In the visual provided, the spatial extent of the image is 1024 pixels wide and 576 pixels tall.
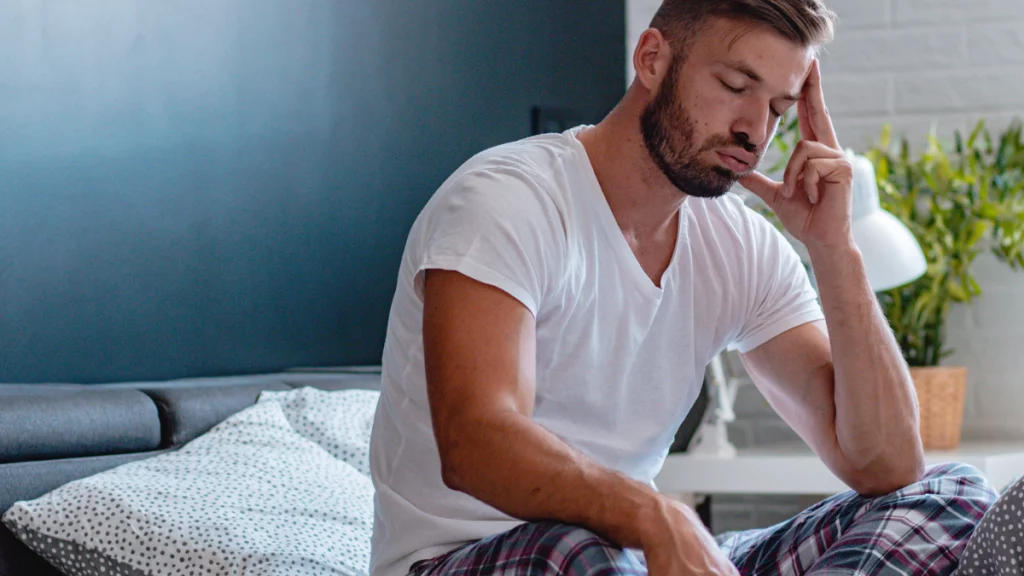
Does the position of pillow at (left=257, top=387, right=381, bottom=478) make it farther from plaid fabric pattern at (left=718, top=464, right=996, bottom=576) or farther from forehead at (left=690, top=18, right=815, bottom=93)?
forehead at (left=690, top=18, right=815, bottom=93)

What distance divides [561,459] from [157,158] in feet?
3.75

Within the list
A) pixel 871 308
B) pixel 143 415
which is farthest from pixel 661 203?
pixel 143 415

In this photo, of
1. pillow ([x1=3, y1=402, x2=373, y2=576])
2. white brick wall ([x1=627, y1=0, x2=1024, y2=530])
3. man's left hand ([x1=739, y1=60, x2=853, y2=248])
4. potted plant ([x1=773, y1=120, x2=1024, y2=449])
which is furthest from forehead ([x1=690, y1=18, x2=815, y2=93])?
white brick wall ([x1=627, y1=0, x2=1024, y2=530])

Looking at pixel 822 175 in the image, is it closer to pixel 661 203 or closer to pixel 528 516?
pixel 661 203

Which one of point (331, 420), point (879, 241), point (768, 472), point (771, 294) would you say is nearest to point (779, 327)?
point (771, 294)

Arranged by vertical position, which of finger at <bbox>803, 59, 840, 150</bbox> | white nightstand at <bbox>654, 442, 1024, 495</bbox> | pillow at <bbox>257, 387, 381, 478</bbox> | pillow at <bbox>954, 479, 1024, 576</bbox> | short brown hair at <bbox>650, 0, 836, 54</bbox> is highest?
short brown hair at <bbox>650, 0, 836, 54</bbox>

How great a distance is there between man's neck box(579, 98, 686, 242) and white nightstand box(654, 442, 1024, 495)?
115cm

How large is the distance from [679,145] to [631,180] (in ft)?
0.22

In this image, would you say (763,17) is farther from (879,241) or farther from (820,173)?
(879,241)

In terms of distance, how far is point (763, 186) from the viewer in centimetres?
147

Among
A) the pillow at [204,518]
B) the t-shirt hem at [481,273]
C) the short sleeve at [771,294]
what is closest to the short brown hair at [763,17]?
the short sleeve at [771,294]

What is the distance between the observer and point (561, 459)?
3.36 ft

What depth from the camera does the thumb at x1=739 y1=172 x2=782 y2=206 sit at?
4.77 ft

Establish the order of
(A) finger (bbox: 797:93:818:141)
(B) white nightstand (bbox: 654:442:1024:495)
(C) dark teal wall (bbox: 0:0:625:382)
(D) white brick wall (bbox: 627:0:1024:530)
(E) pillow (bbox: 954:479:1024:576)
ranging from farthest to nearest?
(D) white brick wall (bbox: 627:0:1024:530) → (B) white nightstand (bbox: 654:442:1024:495) → (C) dark teal wall (bbox: 0:0:625:382) → (A) finger (bbox: 797:93:818:141) → (E) pillow (bbox: 954:479:1024:576)
